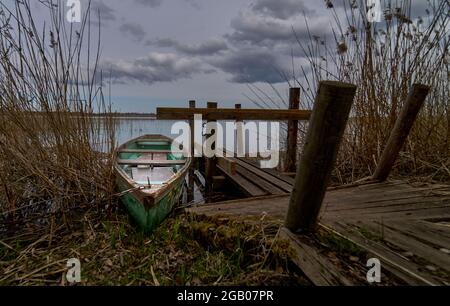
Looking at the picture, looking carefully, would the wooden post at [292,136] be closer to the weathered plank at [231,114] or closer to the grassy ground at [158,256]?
the weathered plank at [231,114]

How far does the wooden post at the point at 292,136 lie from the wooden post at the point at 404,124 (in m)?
3.03

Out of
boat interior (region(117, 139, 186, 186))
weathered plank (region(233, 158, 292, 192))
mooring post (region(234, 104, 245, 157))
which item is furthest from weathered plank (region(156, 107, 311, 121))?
mooring post (region(234, 104, 245, 157))

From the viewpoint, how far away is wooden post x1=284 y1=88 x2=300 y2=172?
Result: 6734mm

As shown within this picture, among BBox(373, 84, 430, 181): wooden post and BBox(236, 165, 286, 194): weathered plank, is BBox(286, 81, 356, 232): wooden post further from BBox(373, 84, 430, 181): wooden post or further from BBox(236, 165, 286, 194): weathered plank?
BBox(236, 165, 286, 194): weathered plank

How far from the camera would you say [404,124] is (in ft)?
11.3

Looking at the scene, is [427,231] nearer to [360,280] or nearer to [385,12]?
[360,280]

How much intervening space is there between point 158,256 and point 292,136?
4687 millimetres

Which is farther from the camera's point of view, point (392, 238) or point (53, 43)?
point (53, 43)

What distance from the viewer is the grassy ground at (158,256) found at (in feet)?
7.11

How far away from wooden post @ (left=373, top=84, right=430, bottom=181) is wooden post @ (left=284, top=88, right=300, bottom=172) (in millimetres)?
3026

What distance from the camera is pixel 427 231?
90.6 inches
